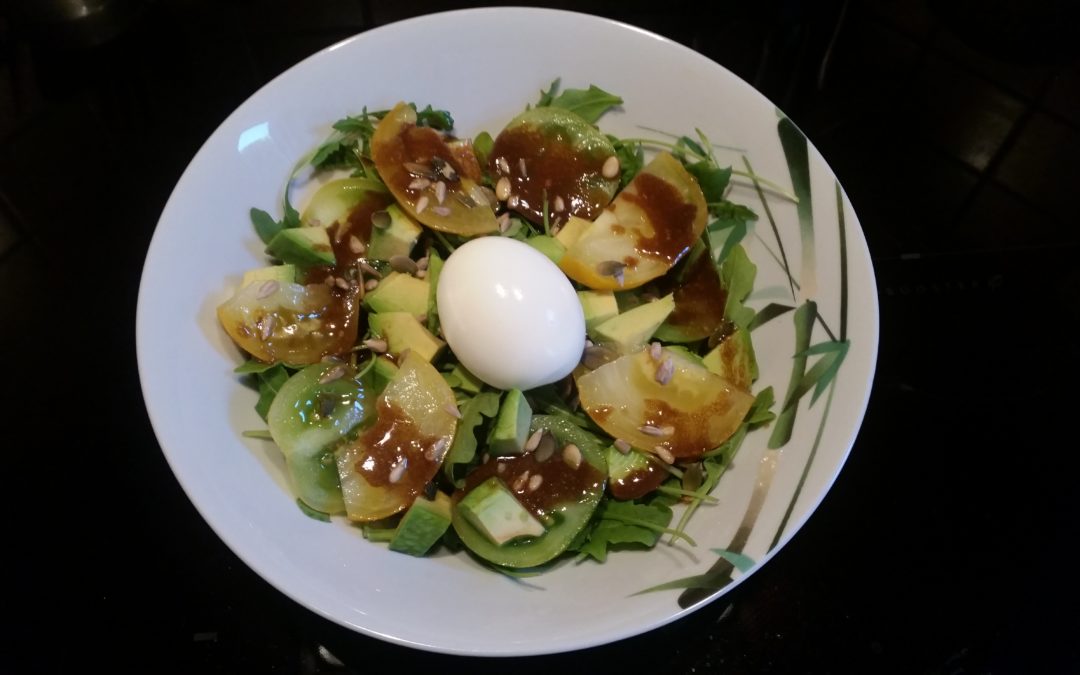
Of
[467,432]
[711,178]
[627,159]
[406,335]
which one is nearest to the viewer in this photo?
[467,432]

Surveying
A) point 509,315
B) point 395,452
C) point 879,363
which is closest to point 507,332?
point 509,315

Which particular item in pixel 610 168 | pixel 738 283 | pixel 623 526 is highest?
pixel 610 168

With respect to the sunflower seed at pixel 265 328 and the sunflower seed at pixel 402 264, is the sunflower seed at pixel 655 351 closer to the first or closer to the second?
the sunflower seed at pixel 402 264

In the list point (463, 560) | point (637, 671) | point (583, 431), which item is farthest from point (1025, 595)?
point (463, 560)

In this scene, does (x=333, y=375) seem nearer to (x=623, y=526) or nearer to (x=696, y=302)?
→ (x=623, y=526)

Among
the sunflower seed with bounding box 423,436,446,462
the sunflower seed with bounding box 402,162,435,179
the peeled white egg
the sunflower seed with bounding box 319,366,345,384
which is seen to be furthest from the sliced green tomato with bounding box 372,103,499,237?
the sunflower seed with bounding box 423,436,446,462
